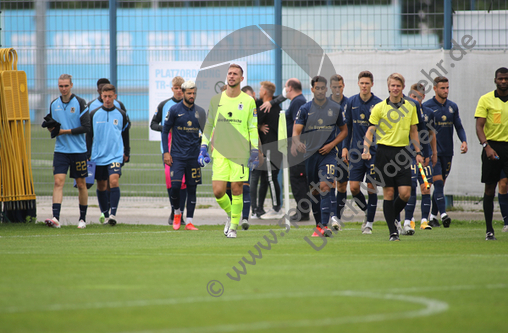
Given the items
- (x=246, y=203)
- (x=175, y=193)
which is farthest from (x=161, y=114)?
(x=246, y=203)

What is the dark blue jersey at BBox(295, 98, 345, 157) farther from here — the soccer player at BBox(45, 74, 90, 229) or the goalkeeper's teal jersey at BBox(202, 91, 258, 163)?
the soccer player at BBox(45, 74, 90, 229)

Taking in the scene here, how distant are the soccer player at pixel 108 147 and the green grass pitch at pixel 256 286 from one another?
2814mm

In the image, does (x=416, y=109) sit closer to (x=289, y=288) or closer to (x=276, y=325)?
(x=289, y=288)

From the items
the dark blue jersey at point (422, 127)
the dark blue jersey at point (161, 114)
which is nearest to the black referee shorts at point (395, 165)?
the dark blue jersey at point (422, 127)

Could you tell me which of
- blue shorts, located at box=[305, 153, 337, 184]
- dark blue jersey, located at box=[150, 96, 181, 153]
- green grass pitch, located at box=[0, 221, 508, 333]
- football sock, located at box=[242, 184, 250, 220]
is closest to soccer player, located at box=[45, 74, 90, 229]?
dark blue jersey, located at box=[150, 96, 181, 153]

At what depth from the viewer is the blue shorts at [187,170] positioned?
36.2 feet

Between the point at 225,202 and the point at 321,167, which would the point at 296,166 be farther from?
the point at 225,202

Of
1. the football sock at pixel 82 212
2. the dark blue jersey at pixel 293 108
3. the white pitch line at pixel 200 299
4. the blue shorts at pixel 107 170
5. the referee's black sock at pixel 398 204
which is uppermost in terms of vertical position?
the dark blue jersey at pixel 293 108

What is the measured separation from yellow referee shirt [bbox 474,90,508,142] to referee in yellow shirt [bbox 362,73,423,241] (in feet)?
3.54

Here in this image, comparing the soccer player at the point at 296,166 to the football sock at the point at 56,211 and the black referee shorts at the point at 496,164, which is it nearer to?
the black referee shorts at the point at 496,164

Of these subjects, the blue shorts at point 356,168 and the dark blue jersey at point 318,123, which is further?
the blue shorts at point 356,168

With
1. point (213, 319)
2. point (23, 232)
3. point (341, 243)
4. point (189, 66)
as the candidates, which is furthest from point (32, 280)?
point (189, 66)

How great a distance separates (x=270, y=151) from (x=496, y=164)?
4.81 metres

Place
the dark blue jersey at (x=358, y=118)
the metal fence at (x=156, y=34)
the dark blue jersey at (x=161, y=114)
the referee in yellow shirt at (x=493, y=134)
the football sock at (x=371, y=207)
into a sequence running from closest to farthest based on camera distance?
the referee in yellow shirt at (x=493, y=134)
the football sock at (x=371, y=207)
the dark blue jersey at (x=358, y=118)
the dark blue jersey at (x=161, y=114)
the metal fence at (x=156, y=34)
